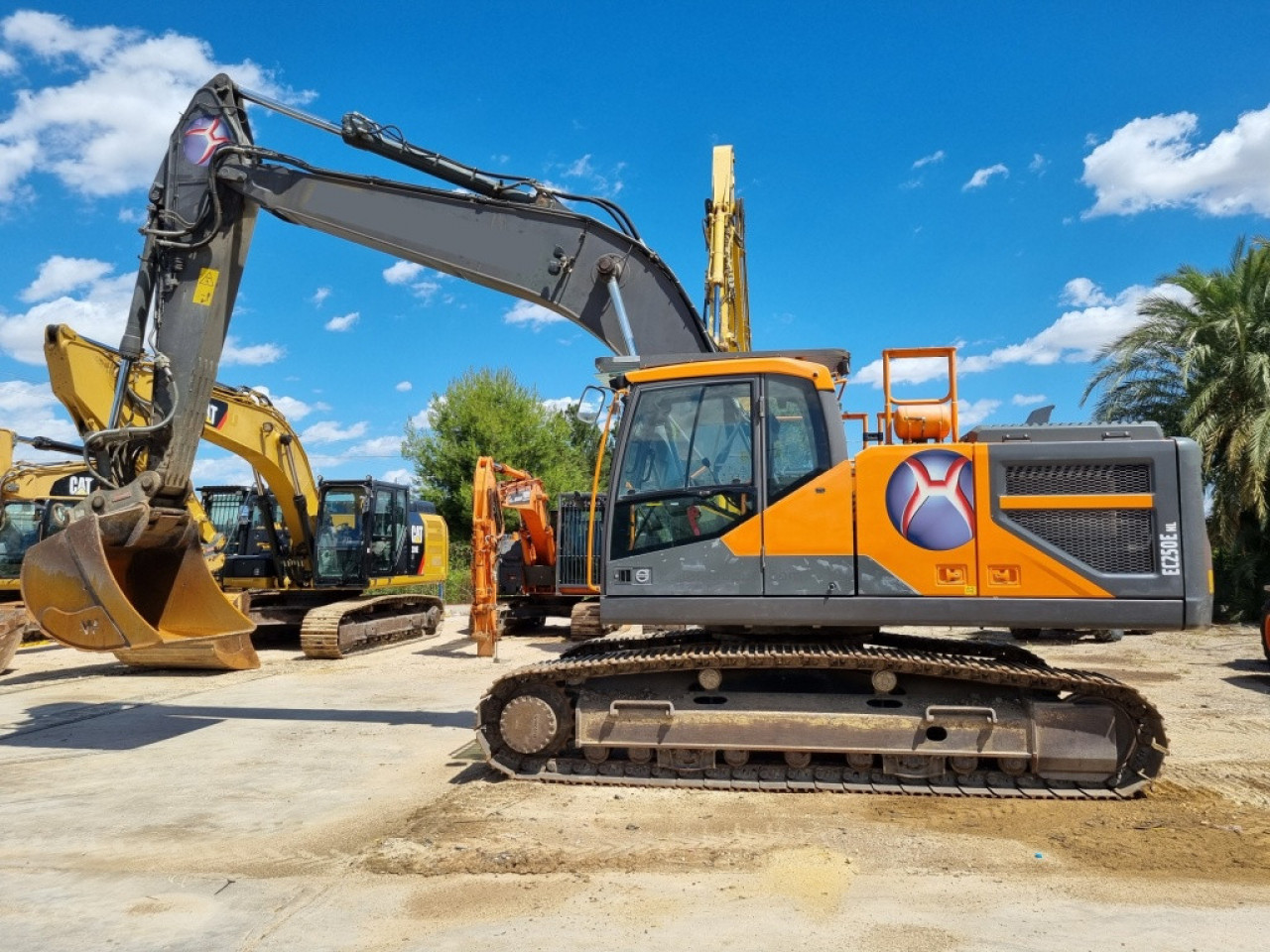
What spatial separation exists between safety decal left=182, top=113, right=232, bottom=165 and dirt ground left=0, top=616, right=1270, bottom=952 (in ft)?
16.7

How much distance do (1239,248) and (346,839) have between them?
20.9m

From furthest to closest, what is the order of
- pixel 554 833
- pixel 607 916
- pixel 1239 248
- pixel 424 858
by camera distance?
pixel 1239 248, pixel 554 833, pixel 424 858, pixel 607 916

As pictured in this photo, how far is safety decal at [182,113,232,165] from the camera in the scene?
813 cm

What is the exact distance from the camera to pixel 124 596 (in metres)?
6.72

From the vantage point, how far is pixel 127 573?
7832mm

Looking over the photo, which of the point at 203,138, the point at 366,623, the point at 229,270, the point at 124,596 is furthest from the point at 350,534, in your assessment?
the point at 124,596

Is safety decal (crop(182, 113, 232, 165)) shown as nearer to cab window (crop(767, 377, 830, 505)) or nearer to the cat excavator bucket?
the cat excavator bucket

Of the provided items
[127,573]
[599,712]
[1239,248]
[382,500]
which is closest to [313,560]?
[382,500]

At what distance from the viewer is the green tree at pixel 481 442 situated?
120 ft

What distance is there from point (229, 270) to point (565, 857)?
19.4 ft

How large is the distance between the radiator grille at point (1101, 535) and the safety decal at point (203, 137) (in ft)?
23.5

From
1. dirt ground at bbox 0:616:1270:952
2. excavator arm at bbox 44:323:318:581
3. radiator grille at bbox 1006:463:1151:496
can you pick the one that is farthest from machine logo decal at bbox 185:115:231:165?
radiator grille at bbox 1006:463:1151:496

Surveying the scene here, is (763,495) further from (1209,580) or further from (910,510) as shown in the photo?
(1209,580)

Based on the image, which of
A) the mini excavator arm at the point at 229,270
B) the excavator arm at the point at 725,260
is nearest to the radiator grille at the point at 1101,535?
the mini excavator arm at the point at 229,270
